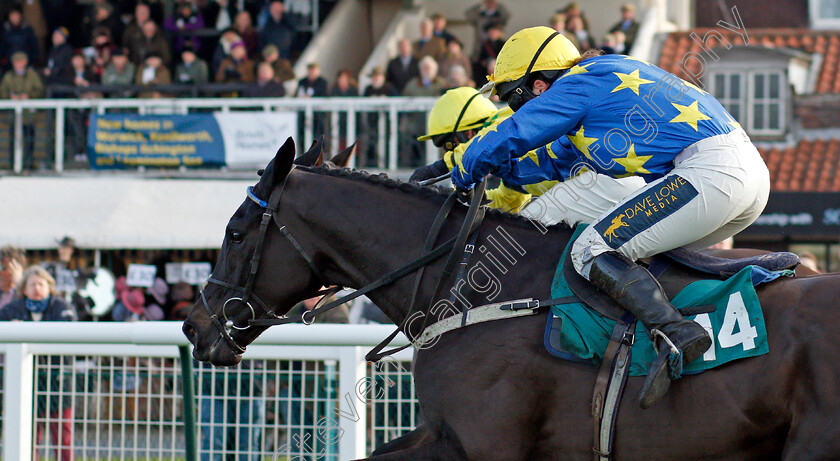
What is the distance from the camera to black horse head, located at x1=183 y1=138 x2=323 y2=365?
12.7 ft

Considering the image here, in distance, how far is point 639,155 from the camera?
3572 mm

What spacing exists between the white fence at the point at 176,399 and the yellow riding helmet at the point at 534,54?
4.59 ft

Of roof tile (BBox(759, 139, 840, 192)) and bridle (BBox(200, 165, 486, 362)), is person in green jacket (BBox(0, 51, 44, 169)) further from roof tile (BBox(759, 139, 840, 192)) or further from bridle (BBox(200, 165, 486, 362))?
bridle (BBox(200, 165, 486, 362))

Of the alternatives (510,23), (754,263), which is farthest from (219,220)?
(754,263)

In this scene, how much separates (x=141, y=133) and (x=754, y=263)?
10.5 m

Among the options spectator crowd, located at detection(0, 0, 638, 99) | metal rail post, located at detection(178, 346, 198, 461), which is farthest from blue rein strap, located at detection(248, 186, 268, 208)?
spectator crowd, located at detection(0, 0, 638, 99)

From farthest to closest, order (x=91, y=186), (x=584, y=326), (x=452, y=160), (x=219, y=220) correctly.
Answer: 1. (x=91, y=186)
2. (x=219, y=220)
3. (x=452, y=160)
4. (x=584, y=326)

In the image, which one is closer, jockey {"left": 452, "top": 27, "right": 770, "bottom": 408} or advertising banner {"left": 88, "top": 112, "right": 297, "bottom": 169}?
jockey {"left": 452, "top": 27, "right": 770, "bottom": 408}

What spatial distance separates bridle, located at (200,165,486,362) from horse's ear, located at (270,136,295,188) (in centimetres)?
2

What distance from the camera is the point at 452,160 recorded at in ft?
16.8

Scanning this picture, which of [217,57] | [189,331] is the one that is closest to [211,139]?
[217,57]

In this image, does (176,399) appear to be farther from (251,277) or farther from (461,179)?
(461,179)

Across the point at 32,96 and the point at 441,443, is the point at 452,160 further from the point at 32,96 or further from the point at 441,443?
the point at 32,96

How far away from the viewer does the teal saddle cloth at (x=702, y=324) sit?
3285mm
